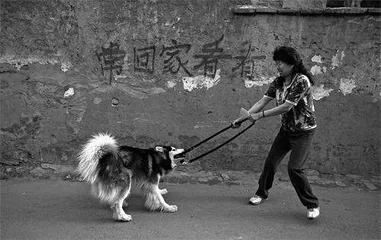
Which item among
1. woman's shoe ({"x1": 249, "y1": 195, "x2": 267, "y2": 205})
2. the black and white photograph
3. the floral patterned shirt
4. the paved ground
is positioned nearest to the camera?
the paved ground

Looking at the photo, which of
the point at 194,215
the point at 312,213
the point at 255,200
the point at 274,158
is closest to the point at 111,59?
the point at 194,215

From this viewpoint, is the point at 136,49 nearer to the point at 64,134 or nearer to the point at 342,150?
the point at 64,134

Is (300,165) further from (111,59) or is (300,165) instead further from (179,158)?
(111,59)

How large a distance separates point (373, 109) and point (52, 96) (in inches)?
189

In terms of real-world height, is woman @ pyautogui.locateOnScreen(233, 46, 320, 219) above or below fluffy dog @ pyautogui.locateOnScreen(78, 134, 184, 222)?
above

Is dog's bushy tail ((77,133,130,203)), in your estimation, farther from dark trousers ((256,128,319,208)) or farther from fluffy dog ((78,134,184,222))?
dark trousers ((256,128,319,208))

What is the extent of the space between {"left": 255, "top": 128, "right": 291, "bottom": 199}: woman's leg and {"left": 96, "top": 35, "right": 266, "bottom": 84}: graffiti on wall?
1.36 m

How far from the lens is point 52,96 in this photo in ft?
17.9

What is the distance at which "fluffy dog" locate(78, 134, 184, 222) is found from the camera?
4.00 meters

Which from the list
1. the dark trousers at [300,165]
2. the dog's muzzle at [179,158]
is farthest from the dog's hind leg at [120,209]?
the dark trousers at [300,165]

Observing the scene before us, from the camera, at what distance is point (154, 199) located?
167 inches

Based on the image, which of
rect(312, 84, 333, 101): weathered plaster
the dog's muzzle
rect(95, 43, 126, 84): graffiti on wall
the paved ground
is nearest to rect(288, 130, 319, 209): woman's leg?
the paved ground

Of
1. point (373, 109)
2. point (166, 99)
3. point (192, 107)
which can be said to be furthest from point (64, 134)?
point (373, 109)

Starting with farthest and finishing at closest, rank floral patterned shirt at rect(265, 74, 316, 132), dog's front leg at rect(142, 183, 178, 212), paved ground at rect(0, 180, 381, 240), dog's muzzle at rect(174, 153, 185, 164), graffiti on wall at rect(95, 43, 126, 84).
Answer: graffiti on wall at rect(95, 43, 126, 84)
dog's muzzle at rect(174, 153, 185, 164)
dog's front leg at rect(142, 183, 178, 212)
floral patterned shirt at rect(265, 74, 316, 132)
paved ground at rect(0, 180, 381, 240)
